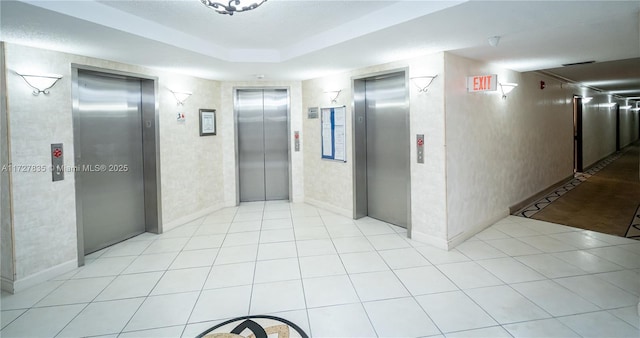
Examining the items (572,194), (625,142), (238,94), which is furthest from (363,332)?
(625,142)

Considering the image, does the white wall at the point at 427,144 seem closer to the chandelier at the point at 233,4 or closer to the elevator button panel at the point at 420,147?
the elevator button panel at the point at 420,147

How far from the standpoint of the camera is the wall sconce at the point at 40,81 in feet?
11.7

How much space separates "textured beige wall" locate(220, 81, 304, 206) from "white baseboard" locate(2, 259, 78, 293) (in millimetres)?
3334

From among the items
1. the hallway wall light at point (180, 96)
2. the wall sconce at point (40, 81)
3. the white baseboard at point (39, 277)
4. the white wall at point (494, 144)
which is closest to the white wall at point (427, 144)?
the white wall at point (494, 144)

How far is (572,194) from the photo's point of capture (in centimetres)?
757

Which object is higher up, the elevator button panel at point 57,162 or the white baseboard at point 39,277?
the elevator button panel at point 57,162

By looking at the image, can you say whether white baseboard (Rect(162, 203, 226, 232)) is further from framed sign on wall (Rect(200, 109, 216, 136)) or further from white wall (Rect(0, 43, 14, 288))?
white wall (Rect(0, 43, 14, 288))

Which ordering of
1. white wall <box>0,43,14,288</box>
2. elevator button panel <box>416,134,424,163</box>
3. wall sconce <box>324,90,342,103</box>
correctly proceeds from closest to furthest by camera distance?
white wall <box>0,43,14,288</box> → elevator button panel <box>416,134,424,163</box> → wall sconce <box>324,90,342,103</box>

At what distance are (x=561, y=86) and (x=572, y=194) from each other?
2.82m

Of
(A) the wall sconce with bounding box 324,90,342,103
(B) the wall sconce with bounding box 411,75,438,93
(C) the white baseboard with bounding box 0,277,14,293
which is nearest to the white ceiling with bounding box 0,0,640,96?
(B) the wall sconce with bounding box 411,75,438,93

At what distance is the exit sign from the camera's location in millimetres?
4492

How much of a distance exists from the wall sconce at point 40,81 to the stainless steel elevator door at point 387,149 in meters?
4.46

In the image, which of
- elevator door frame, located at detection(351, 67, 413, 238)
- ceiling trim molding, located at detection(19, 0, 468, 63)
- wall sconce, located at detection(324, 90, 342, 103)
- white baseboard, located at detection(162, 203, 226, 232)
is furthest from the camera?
wall sconce, located at detection(324, 90, 342, 103)

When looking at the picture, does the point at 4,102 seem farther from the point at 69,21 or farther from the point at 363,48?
the point at 363,48
